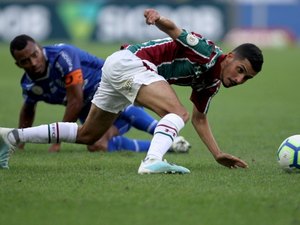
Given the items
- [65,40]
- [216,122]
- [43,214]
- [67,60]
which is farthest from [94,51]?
[43,214]

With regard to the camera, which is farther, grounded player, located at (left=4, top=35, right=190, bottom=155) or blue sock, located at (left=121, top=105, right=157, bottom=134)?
blue sock, located at (left=121, top=105, right=157, bottom=134)

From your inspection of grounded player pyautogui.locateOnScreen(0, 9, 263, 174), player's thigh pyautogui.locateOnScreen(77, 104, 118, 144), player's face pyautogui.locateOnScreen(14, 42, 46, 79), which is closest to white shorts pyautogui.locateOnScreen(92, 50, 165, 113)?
grounded player pyautogui.locateOnScreen(0, 9, 263, 174)

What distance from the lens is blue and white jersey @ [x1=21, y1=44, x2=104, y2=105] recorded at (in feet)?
30.8

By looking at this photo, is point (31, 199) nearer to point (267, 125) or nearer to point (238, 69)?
point (238, 69)

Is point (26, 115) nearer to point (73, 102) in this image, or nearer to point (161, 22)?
point (73, 102)

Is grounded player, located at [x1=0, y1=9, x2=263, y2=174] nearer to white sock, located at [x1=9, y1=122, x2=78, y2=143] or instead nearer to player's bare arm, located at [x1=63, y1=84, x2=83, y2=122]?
white sock, located at [x1=9, y1=122, x2=78, y2=143]

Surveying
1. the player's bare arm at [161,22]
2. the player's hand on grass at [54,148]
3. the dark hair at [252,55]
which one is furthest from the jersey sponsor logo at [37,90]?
the dark hair at [252,55]

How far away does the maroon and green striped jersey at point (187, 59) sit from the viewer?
285 inches

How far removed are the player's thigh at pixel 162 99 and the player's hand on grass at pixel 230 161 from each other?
810mm

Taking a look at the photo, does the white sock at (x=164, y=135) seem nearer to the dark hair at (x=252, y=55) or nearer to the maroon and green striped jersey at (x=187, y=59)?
the maroon and green striped jersey at (x=187, y=59)

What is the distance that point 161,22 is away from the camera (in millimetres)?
7035

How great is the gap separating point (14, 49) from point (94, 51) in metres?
20.2

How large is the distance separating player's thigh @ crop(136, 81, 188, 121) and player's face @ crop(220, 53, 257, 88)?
0.48 metres

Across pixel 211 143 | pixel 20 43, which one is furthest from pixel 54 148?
pixel 211 143
